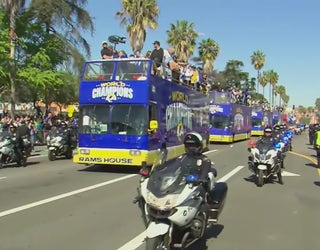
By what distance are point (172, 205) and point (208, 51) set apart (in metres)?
63.6

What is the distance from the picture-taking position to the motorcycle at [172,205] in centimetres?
586

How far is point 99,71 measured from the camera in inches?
668

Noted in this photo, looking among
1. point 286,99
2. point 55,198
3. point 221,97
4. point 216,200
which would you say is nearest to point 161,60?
point 55,198

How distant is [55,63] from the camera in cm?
3450

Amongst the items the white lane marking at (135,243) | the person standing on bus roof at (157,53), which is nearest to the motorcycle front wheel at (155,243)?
Result: the white lane marking at (135,243)

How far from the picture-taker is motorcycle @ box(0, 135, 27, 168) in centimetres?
1698

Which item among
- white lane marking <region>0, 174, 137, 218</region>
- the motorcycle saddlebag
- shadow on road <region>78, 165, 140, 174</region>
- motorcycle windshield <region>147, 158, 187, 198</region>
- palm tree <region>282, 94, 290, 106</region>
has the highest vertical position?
palm tree <region>282, 94, 290, 106</region>

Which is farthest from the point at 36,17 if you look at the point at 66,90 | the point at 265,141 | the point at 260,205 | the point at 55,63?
the point at 260,205

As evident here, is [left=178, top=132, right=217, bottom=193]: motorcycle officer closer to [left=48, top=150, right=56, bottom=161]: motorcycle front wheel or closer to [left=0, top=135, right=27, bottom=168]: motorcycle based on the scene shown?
[left=0, top=135, right=27, bottom=168]: motorcycle

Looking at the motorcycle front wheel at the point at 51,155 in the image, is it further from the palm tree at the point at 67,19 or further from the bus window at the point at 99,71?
the palm tree at the point at 67,19

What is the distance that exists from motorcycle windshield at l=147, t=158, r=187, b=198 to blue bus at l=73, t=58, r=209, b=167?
29.9 feet

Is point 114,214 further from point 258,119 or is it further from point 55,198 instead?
point 258,119

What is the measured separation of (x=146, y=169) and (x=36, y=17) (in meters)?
29.4

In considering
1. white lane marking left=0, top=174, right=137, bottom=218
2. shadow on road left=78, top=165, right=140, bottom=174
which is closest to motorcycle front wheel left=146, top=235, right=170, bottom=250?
white lane marking left=0, top=174, right=137, bottom=218
